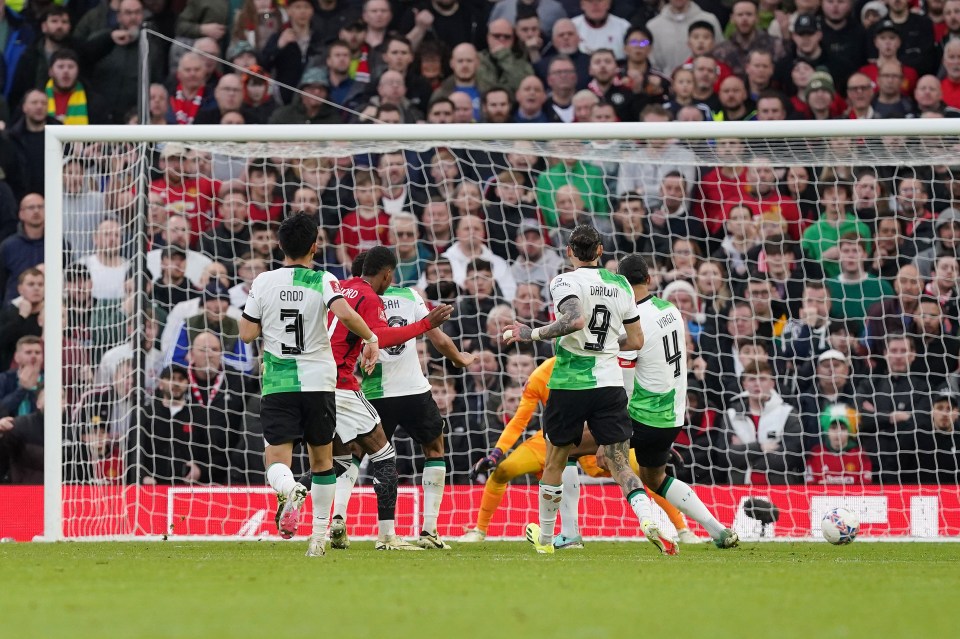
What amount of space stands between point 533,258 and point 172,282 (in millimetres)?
3441

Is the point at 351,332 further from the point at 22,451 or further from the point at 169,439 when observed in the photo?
the point at 22,451

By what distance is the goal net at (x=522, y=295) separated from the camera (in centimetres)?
1163

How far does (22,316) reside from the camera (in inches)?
510

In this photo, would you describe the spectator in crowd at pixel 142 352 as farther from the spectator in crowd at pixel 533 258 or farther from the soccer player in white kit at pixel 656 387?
the soccer player in white kit at pixel 656 387

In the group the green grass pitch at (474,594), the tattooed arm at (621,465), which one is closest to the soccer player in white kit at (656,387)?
the tattooed arm at (621,465)

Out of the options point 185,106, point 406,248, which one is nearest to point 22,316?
point 185,106

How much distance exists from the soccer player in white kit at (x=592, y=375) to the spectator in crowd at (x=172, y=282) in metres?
4.70

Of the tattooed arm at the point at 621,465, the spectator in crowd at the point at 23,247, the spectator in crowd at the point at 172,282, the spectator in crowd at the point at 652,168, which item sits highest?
the spectator in crowd at the point at 652,168

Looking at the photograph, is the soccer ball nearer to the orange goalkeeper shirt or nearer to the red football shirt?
the orange goalkeeper shirt

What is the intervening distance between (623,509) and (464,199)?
11.4 ft

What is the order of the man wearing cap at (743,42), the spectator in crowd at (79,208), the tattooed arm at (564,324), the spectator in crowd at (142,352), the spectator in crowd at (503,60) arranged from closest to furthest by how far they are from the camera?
1. the tattooed arm at (564,324)
2. the spectator in crowd at (142,352)
3. the spectator in crowd at (79,208)
4. the man wearing cap at (743,42)
5. the spectator in crowd at (503,60)

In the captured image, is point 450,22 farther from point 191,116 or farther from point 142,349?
point 142,349

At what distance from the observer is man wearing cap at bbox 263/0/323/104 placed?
15.3m

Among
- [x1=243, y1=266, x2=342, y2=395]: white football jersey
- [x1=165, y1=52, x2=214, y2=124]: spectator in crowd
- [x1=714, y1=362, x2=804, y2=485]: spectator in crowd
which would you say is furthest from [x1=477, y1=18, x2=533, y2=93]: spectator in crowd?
[x1=243, y1=266, x2=342, y2=395]: white football jersey
